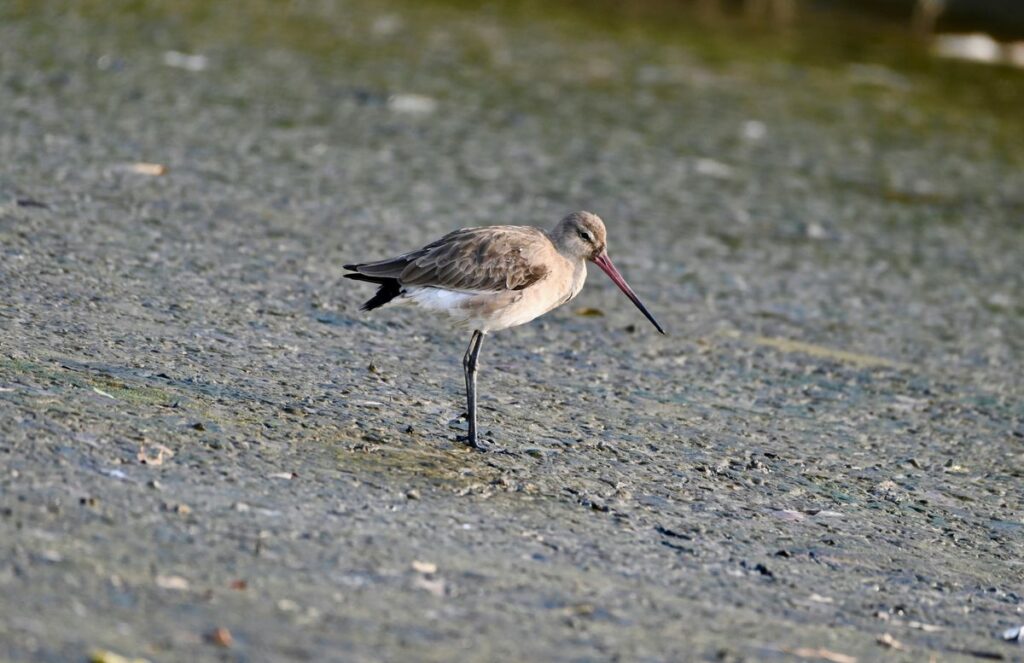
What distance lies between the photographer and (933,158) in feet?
43.4

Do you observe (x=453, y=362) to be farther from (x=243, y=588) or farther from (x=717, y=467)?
(x=243, y=588)

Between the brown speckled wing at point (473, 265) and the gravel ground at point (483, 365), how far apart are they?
591mm

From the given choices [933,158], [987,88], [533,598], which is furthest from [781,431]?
[987,88]

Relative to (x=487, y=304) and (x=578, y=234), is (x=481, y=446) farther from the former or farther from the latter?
(x=578, y=234)

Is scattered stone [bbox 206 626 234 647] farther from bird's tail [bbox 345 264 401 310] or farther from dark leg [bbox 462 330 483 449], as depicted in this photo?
bird's tail [bbox 345 264 401 310]

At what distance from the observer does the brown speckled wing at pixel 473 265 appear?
6.12 meters

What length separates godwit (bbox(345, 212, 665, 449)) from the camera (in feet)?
20.1

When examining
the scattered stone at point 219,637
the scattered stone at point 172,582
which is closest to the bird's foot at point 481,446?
the scattered stone at point 172,582

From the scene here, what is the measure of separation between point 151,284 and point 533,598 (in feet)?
11.9

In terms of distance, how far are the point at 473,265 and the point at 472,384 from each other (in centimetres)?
50

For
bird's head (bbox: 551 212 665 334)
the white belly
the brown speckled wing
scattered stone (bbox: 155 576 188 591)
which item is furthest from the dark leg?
scattered stone (bbox: 155 576 188 591)

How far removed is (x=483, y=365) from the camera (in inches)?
286

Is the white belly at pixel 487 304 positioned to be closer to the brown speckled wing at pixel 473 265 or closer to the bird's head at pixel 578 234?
the brown speckled wing at pixel 473 265

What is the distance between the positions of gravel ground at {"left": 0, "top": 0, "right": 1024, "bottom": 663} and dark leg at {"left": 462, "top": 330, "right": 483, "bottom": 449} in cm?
10
